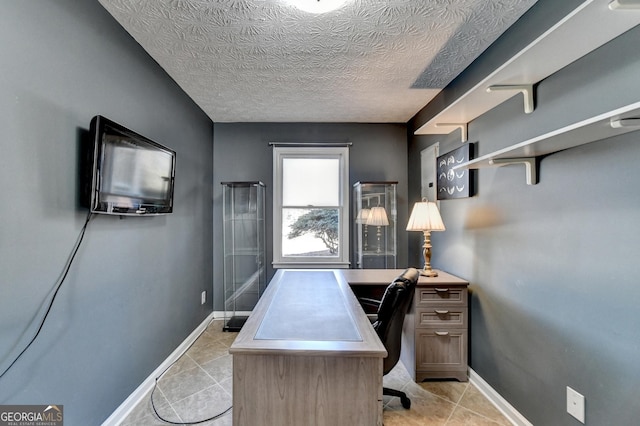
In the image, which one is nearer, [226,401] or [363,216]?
[226,401]

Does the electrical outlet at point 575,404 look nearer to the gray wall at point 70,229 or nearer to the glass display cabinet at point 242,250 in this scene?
the gray wall at point 70,229

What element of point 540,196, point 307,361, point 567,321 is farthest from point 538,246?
point 307,361

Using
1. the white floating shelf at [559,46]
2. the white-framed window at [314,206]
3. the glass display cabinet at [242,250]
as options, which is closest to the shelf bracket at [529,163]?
the white floating shelf at [559,46]

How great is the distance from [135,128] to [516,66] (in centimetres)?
239

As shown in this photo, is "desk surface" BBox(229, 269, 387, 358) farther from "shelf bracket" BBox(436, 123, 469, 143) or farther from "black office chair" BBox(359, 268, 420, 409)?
"shelf bracket" BBox(436, 123, 469, 143)

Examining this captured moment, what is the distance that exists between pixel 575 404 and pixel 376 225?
2.33 m

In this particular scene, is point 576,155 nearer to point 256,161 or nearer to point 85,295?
point 85,295

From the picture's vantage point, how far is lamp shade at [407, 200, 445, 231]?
235cm

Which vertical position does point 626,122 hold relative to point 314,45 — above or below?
below

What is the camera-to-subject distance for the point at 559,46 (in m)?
1.22

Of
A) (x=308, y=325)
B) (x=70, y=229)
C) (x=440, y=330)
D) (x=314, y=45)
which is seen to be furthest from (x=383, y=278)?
(x=70, y=229)

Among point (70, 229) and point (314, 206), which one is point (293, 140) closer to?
point (314, 206)

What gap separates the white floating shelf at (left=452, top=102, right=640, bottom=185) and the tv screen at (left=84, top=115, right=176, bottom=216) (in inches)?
84.0

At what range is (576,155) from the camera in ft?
4.47
